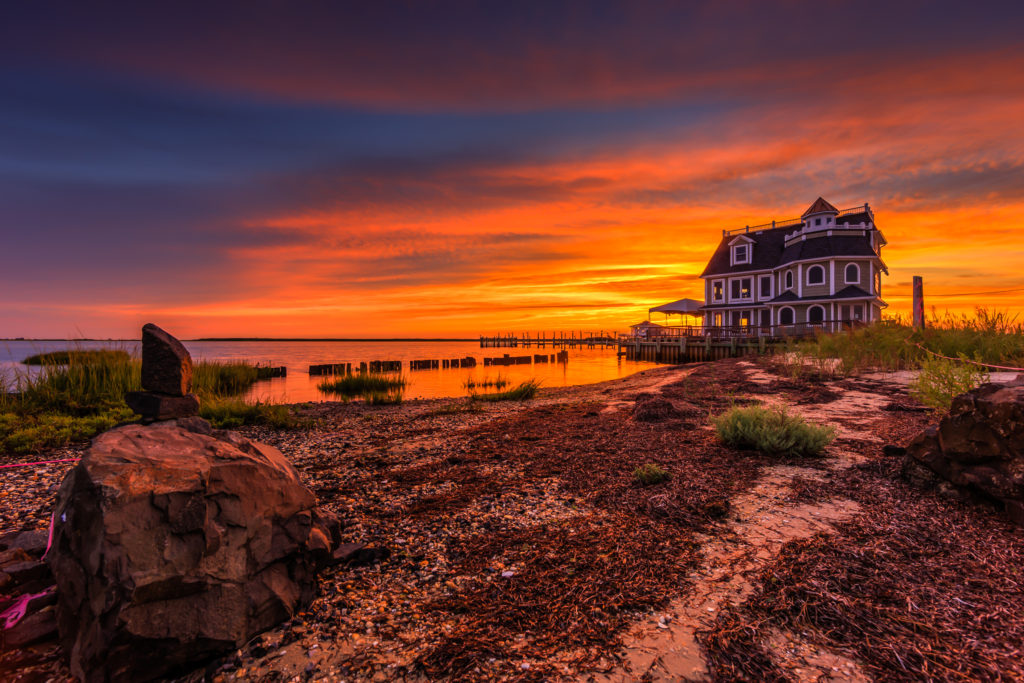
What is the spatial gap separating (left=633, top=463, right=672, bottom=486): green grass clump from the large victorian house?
3190cm

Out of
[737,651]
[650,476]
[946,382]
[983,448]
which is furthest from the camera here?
[946,382]

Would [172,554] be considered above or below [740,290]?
below

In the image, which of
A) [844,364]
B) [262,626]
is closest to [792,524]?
[262,626]

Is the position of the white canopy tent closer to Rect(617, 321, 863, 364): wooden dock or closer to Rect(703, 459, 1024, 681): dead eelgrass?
Rect(617, 321, 863, 364): wooden dock

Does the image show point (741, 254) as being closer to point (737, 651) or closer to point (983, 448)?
point (983, 448)

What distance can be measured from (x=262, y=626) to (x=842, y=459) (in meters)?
5.64

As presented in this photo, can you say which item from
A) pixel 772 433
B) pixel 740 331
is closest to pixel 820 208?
pixel 740 331

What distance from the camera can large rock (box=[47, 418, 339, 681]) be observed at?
6.90ft

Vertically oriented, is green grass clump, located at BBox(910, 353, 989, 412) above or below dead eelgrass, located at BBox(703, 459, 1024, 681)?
above

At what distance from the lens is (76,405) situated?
837 cm

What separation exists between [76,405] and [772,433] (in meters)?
11.7

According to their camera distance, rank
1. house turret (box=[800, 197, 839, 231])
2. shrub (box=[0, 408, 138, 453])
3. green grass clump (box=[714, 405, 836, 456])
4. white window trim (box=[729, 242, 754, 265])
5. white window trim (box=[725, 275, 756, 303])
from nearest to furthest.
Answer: green grass clump (box=[714, 405, 836, 456]), shrub (box=[0, 408, 138, 453]), house turret (box=[800, 197, 839, 231]), white window trim (box=[725, 275, 756, 303]), white window trim (box=[729, 242, 754, 265])

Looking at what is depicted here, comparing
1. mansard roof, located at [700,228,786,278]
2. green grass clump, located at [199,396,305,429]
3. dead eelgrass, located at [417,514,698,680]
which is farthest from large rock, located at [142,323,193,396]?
mansard roof, located at [700,228,786,278]

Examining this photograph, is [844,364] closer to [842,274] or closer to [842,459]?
[842,459]
